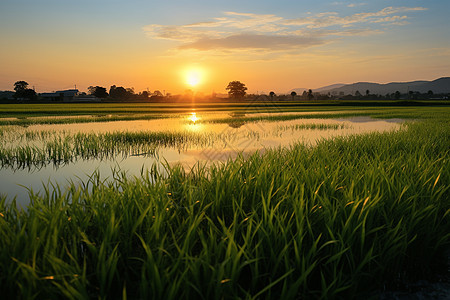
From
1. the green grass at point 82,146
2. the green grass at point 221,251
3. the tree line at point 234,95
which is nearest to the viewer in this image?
the green grass at point 221,251

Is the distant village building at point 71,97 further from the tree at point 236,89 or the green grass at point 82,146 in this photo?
the green grass at point 82,146

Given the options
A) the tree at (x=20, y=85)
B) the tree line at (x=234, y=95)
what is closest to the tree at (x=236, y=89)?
the tree line at (x=234, y=95)

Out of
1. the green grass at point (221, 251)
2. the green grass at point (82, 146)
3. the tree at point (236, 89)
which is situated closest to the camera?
the green grass at point (221, 251)

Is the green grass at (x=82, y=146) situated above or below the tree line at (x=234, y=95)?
below

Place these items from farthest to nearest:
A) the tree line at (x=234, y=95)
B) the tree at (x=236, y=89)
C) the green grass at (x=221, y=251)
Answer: the tree at (x=236, y=89)
the tree line at (x=234, y=95)
the green grass at (x=221, y=251)

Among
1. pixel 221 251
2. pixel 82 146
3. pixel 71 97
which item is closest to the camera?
pixel 221 251

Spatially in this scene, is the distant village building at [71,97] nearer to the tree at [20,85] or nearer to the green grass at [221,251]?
the tree at [20,85]

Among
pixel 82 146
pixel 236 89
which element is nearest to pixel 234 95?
pixel 236 89

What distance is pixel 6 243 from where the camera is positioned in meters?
1.96

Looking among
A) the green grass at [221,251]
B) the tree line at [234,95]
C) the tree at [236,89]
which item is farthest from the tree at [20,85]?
the green grass at [221,251]

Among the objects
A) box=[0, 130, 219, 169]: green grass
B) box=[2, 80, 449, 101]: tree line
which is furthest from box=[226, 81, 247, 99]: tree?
box=[0, 130, 219, 169]: green grass

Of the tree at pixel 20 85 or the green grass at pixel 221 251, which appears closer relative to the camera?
the green grass at pixel 221 251

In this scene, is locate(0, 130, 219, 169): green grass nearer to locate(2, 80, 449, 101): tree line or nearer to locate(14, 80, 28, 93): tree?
locate(2, 80, 449, 101): tree line

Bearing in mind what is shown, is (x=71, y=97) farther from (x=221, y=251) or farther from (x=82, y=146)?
(x=221, y=251)
